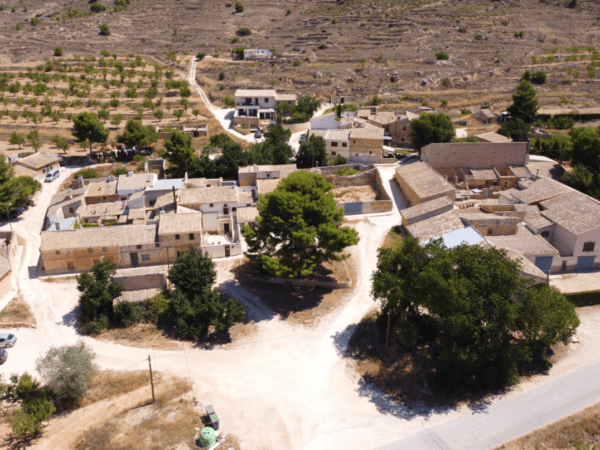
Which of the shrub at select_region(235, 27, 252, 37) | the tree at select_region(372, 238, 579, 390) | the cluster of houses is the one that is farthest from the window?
the shrub at select_region(235, 27, 252, 37)

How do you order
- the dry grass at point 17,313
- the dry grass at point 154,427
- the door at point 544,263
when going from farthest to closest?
the door at point 544,263
the dry grass at point 17,313
the dry grass at point 154,427

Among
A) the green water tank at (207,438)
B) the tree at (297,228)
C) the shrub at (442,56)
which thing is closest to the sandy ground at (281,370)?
the green water tank at (207,438)

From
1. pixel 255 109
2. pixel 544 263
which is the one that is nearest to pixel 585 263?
pixel 544 263

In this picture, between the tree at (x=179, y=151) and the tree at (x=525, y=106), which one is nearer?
the tree at (x=179, y=151)

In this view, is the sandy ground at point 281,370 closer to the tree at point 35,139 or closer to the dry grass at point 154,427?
the dry grass at point 154,427

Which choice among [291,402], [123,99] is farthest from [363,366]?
[123,99]

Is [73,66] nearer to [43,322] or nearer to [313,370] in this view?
[43,322]

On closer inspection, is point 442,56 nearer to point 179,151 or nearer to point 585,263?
point 179,151

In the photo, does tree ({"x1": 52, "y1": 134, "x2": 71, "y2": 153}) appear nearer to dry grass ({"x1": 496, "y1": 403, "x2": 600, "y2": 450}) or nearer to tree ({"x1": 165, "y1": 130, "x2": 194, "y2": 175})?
tree ({"x1": 165, "y1": 130, "x2": 194, "y2": 175})
